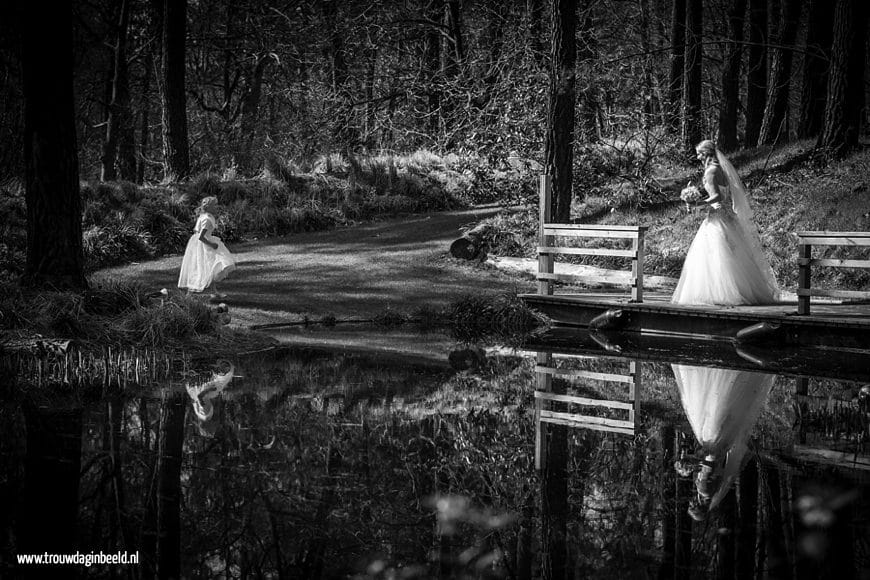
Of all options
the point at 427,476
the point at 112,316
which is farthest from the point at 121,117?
the point at 427,476

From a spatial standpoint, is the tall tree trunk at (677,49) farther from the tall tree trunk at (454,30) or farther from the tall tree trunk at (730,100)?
the tall tree trunk at (454,30)

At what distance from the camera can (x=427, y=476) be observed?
22.5ft

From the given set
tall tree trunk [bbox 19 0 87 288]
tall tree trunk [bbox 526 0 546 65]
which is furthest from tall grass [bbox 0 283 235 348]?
tall tree trunk [bbox 526 0 546 65]

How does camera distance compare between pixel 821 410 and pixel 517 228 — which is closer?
pixel 821 410

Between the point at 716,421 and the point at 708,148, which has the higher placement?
the point at 708,148

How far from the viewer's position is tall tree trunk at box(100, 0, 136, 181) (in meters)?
31.8

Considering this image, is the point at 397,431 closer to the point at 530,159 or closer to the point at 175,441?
the point at 175,441

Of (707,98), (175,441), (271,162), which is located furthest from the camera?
(707,98)

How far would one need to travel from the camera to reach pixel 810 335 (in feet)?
43.5

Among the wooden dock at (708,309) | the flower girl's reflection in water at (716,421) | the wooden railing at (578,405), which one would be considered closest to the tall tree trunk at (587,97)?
the wooden dock at (708,309)

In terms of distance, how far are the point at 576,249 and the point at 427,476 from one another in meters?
9.73

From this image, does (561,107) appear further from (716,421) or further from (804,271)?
(716,421)

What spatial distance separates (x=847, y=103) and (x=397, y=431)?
16.0 meters

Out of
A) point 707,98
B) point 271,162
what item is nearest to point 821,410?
point 271,162
